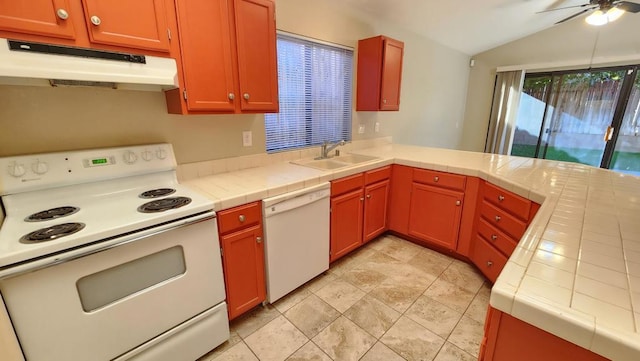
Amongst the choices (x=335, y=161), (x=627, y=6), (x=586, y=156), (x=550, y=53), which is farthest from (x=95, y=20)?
(x=586, y=156)

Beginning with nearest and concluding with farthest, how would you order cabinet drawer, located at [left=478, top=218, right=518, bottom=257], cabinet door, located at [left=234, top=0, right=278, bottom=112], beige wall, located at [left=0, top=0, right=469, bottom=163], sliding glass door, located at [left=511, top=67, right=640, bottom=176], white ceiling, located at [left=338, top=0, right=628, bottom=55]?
beige wall, located at [left=0, top=0, right=469, bottom=163], cabinet door, located at [left=234, top=0, right=278, bottom=112], cabinet drawer, located at [left=478, top=218, right=518, bottom=257], white ceiling, located at [left=338, top=0, right=628, bottom=55], sliding glass door, located at [left=511, top=67, right=640, bottom=176]

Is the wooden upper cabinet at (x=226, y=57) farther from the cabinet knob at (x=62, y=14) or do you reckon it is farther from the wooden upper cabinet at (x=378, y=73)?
the wooden upper cabinet at (x=378, y=73)

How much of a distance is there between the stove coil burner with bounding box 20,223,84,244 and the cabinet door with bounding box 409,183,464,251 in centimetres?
243

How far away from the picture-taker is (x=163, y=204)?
134 centimetres

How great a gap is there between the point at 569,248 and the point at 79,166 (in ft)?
7.22

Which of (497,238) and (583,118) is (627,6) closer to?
(583,118)

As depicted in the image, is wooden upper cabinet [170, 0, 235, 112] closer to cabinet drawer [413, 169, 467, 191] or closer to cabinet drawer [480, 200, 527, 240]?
cabinet drawer [413, 169, 467, 191]

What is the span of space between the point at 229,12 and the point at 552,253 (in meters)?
1.96

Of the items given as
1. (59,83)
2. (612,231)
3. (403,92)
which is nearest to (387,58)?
(403,92)

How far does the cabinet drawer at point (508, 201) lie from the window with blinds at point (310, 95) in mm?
1518

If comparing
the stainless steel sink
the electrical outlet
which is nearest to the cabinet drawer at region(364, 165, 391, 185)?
the stainless steel sink

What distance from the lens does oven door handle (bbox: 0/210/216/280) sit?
2.99 ft

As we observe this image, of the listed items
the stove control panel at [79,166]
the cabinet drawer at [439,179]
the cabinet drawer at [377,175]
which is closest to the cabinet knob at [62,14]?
the stove control panel at [79,166]

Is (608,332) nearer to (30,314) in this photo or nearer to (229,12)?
(30,314)
